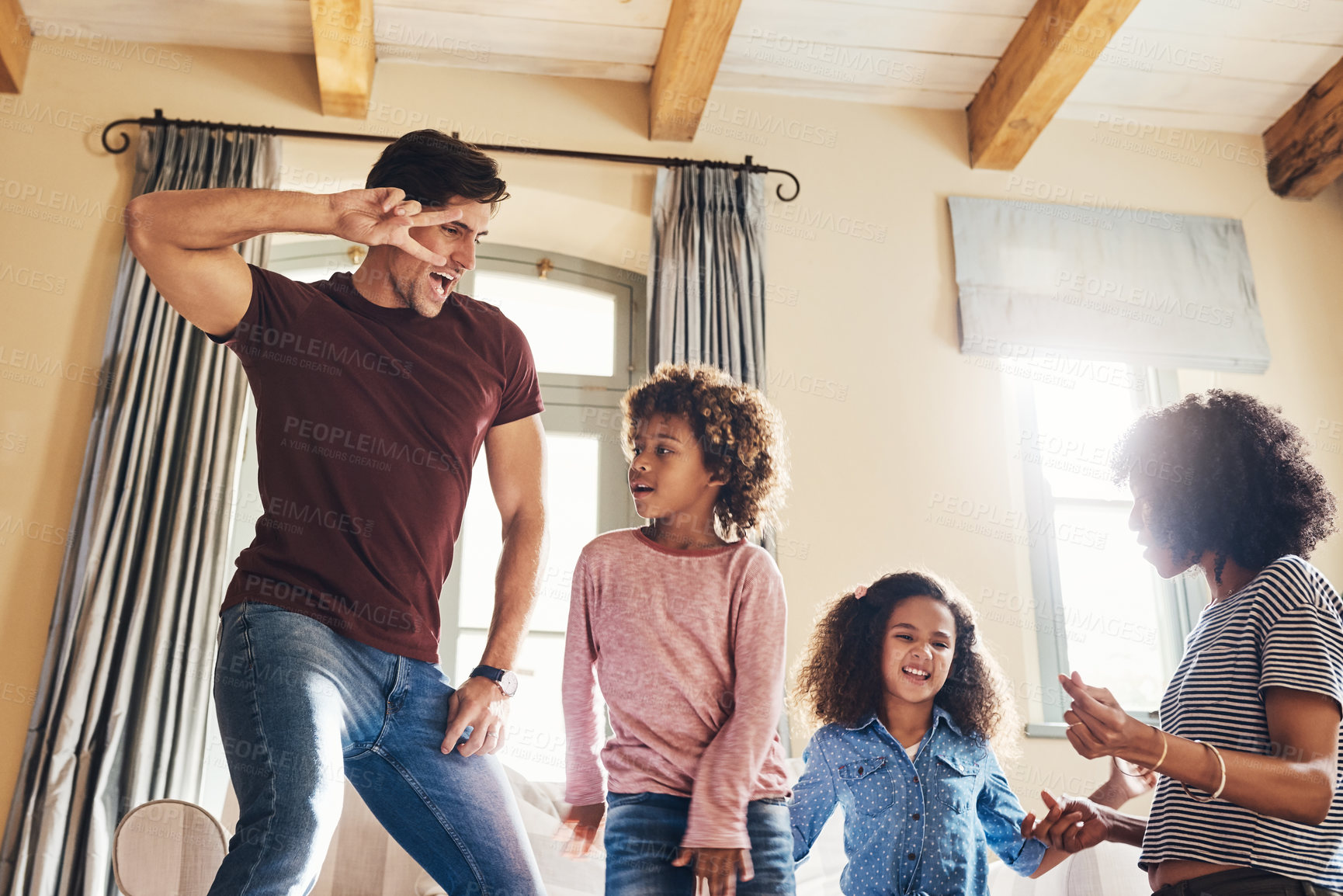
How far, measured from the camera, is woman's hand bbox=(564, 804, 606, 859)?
175 cm

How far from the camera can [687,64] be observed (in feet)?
10.8

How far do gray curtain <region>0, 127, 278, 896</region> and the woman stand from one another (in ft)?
7.41

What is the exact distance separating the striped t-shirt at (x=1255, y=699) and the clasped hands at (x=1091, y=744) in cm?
11

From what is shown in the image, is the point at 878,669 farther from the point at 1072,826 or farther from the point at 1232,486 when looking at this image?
the point at 1232,486

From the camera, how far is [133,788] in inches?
107

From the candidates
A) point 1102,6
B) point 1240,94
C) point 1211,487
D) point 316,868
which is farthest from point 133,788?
point 1240,94

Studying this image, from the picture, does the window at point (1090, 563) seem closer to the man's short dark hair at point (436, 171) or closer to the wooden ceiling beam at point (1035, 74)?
the wooden ceiling beam at point (1035, 74)

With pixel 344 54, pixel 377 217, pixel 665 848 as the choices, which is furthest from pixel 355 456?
pixel 344 54

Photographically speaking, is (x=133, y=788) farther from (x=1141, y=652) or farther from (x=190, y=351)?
(x=1141, y=652)

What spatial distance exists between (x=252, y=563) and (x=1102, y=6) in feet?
9.59

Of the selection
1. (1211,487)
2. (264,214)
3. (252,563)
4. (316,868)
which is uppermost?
(264,214)

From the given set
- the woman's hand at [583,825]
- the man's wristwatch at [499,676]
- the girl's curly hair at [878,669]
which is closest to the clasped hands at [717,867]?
A: the woman's hand at [583,825]

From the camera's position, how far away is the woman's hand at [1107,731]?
1.41 metres

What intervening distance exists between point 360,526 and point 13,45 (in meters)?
2.83
